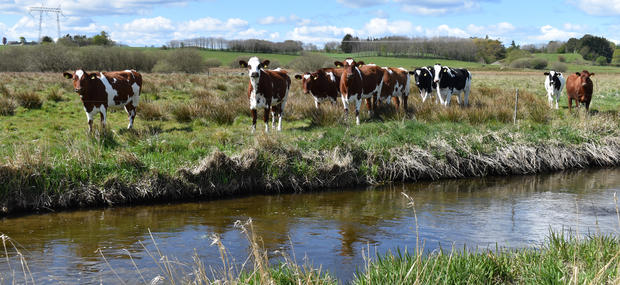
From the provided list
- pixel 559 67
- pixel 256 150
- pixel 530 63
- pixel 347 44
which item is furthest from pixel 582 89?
pixel 530 63

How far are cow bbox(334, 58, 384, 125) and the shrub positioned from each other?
10.1 meters

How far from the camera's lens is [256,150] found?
37.9ft

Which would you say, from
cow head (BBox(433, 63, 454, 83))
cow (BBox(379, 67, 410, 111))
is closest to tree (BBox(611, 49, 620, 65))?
cow head (BBox(433, 63, 454, 83))

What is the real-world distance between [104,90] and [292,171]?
20.0ft

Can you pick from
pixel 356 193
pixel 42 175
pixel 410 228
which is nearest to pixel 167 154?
pixel 42 175

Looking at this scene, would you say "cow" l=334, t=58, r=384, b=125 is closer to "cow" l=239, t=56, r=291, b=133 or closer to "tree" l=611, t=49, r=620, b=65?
"cow" l=239, t=56, r=291, b=133

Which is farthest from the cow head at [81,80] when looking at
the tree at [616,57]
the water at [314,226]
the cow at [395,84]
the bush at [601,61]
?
the bush at [601,61]

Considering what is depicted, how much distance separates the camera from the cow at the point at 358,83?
16625mm

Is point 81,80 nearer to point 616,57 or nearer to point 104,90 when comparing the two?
point 104,90

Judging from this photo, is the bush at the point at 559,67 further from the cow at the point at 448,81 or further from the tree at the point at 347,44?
the cow at the point at 448,81

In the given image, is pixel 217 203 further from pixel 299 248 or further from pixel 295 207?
pixel 299 248

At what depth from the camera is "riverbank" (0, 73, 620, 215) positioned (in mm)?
10219

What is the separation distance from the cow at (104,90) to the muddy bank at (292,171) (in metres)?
2.90

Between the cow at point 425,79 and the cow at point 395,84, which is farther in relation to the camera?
the cow at point 425,79
